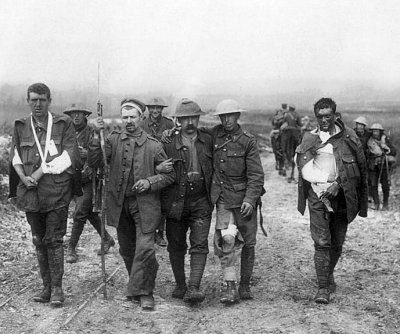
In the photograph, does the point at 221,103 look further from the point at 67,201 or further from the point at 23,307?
the point at 23,307

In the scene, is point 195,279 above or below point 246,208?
below

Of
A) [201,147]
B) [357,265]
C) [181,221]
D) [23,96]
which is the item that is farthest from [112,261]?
[23,96]

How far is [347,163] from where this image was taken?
6.22 meters

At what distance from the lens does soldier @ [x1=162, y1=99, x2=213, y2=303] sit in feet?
20.0

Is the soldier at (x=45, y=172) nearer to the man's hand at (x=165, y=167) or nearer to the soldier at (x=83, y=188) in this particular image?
the man's hand at (x=165, y=167)

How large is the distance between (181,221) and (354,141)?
1.88 m

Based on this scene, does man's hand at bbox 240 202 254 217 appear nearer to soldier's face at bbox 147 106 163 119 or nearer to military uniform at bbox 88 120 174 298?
military uniform at bbox 88 120 174 298

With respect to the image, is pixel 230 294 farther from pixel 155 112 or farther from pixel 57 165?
pixel 155 112

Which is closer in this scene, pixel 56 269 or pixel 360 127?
pixel 56 269

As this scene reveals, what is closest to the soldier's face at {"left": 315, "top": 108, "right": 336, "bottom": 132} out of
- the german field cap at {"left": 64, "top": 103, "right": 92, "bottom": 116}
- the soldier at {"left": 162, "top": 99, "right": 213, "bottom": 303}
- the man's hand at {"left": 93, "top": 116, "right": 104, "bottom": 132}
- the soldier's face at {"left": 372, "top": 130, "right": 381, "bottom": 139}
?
the soldier at {"left": 162, "top": 99, "right": 213, "bottom": 303}

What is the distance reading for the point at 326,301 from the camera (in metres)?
6.12

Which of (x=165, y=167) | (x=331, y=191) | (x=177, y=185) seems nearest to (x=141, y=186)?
(x=165, y=167)

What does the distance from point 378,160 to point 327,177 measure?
6.77 m

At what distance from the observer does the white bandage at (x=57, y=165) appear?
5.85 m
